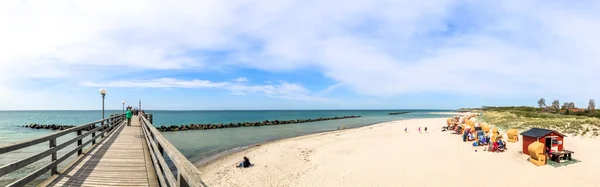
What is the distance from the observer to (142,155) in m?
8.12

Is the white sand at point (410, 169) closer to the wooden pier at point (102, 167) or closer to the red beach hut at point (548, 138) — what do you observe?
the red beach hut at point (548, 138)

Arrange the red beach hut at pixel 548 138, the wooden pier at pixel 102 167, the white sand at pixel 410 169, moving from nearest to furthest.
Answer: the wooden pier at pixel 102 167
the white sand at pixel 410 169
the red beach hut at pixel 548 138

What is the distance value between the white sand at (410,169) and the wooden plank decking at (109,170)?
449cm

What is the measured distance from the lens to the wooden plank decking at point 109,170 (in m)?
5.44

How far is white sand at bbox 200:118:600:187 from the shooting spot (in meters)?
11.0

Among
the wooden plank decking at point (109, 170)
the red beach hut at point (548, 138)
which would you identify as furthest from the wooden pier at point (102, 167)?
the red beach hut at point (548, 138)

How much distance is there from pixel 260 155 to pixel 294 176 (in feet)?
18.6

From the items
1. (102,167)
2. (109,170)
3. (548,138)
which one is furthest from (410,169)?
(102,167)

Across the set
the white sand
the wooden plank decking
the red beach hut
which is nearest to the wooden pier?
the wooden plank decking

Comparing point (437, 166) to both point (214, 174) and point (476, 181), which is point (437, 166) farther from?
point (214, 174)

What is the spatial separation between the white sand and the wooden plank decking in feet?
14.7

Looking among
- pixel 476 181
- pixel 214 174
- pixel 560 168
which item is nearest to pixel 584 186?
pixel 560 168

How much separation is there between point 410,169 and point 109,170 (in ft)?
37.7

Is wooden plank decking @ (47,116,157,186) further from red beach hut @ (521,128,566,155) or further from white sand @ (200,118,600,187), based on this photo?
red beach hut @ (521,128,566,155)
